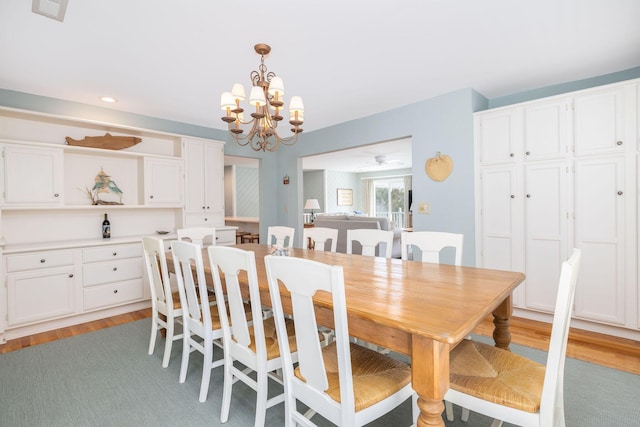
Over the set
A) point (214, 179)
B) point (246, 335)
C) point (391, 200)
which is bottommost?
point (246, 335)

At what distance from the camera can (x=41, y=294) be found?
9.86 ft

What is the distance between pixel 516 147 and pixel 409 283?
7.66 ft

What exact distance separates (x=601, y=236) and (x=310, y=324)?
2937 mm

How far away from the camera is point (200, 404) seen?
191 centimetres

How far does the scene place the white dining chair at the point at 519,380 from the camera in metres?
1.08

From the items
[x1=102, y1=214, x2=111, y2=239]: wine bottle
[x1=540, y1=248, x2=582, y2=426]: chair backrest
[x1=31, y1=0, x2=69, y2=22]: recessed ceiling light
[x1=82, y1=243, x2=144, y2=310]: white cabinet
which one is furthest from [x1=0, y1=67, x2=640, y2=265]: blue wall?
[x1=540, y1=248, x2=582, y2=426]: chair backrest

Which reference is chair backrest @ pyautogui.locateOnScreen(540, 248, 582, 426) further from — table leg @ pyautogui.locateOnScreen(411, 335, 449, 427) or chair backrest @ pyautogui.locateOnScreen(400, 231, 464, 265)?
chair backrest @ pyautogui.locateOnScreen(400, 231, 464, 265)

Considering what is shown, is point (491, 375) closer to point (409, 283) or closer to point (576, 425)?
point (409, 283)

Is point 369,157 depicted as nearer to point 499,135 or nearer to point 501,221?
point 499,135

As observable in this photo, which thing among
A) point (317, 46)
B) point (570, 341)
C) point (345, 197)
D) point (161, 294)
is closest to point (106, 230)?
point (161, 294)

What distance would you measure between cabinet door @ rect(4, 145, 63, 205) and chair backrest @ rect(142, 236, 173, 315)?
1645 millimetres

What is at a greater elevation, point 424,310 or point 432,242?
point 432,242

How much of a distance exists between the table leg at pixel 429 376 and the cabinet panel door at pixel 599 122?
2.76 metres

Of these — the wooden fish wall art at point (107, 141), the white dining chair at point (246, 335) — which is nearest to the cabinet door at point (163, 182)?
the wooden fish wall art at point (107, 141)
